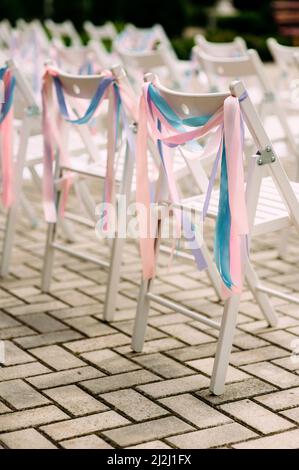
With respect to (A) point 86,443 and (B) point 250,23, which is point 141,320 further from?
(B) point 250,23

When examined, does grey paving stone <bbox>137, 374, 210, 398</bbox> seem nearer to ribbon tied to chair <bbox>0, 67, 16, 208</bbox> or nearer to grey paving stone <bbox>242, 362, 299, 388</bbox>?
grey paving stone <bbox>242, 362, 299, 388</bbox>

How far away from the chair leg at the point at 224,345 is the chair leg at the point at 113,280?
880 millimetres

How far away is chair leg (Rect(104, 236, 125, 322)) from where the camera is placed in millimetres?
4215

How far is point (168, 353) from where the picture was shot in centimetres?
386

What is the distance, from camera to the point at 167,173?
143 inches

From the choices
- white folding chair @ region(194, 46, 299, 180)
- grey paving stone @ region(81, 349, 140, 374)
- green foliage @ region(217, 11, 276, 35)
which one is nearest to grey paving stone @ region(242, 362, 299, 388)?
grey paving stone @ region(81, 349, 140, 374)

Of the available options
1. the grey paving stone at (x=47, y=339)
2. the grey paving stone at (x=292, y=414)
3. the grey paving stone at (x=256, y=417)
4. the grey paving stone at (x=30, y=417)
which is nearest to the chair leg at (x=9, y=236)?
the grey paving stone at (x=47, y=339)

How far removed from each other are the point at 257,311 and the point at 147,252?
85cm

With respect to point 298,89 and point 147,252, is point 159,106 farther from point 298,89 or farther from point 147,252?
point 298,89

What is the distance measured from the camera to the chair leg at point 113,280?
13.8 feet

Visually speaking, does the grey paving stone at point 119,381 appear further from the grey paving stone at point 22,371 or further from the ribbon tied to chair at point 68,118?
the ribbon tied to chair at point 68,118

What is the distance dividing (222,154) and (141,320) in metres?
0.85
